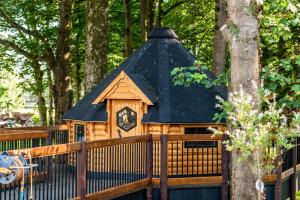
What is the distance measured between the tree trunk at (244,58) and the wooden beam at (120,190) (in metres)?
2.92

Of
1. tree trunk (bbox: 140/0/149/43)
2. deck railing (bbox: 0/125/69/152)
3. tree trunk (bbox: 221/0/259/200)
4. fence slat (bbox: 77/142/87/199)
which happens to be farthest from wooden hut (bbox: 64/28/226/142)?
tree trunk (bbox: 140/0/149/43)

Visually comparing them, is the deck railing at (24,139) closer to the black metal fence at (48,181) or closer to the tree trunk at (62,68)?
the black metal fence at (48,181)

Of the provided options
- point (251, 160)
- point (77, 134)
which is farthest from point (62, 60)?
point (251, 160)

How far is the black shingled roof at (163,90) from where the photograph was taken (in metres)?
13.9

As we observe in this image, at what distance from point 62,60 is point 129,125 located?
25.6ft

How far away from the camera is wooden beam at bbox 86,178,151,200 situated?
33.5 ft

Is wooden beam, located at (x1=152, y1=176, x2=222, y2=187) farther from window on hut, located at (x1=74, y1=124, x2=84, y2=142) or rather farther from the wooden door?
window on hut, located at (x1=74, y1=124, x2=84, y2=142)

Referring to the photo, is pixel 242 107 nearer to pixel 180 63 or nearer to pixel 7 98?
pixel 180 63

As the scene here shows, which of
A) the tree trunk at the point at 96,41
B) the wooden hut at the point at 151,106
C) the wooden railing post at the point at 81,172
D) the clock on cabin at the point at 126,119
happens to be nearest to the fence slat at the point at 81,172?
the wooden railing post at the point at 81,172

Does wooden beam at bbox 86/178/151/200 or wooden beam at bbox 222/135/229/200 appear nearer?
wooden beam at bbox 86/178/151/200

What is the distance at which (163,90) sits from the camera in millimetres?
14539

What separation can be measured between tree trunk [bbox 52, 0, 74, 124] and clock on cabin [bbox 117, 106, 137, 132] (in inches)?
265

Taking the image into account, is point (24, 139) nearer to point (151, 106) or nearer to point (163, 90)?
point (151, 106)

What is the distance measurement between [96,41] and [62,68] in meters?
3.44
